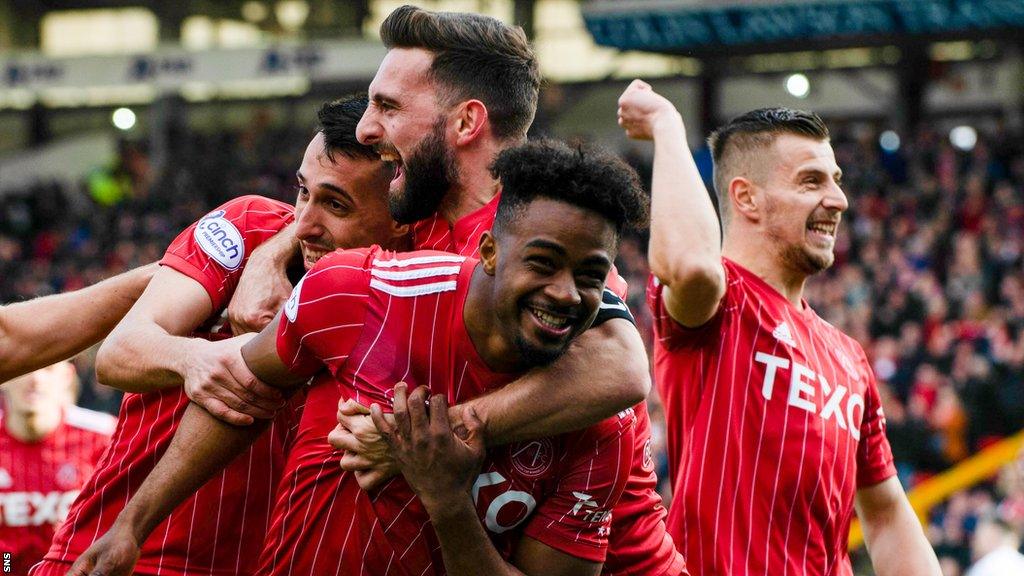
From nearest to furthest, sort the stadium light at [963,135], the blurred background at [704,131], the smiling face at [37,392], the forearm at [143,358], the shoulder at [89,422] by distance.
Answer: the forearm at [143,358] → the smiling face at [37,392] → the shoulder at [89,422] → the blurred background at [704,131] → the stadium light at [963,135]

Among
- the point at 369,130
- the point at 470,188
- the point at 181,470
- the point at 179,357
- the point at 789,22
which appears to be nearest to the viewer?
the point at 181,470

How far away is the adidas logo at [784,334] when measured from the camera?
4.39 meters

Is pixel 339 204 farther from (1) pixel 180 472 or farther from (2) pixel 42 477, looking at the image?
(2) pixel 42 477

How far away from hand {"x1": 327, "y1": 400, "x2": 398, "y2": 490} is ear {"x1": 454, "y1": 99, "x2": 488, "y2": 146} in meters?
0.93

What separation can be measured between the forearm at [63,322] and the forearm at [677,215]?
148 cm

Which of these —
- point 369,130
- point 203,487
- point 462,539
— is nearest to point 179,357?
point 203,487

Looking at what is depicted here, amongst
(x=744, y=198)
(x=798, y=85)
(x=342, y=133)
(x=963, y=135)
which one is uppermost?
(x=342, y=133)

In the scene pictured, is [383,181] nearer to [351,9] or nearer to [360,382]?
[360,382]

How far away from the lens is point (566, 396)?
320 cm

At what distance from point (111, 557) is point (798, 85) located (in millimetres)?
20578

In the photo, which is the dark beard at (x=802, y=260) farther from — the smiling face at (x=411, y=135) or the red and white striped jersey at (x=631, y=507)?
the smiling face at (x=411, y=135)

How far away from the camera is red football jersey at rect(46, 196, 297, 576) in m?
3.90

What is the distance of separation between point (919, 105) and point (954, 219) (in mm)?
6130

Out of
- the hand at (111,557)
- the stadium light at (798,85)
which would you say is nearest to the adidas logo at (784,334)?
the hand at (111,557)
